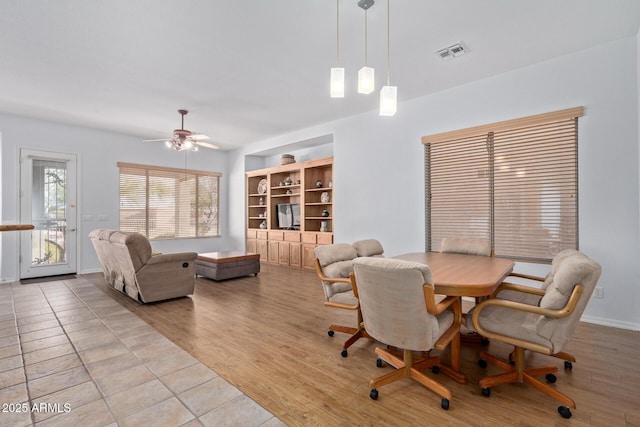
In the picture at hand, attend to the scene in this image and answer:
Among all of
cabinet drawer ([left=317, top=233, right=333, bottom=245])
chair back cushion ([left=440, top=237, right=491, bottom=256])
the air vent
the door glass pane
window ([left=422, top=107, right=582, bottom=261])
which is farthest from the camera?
cabinet drawer ([left=317, top=233, right=333, bottom=245])

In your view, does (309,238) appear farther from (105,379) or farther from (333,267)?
(105,379)

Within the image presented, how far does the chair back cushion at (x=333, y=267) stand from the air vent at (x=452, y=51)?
2.42 meters

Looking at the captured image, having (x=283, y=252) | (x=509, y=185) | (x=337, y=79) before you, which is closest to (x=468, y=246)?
(x=509, y=185)

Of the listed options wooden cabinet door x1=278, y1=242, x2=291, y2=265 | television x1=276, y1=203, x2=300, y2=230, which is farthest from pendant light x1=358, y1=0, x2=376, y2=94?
wooden cabinet door x1=278, y1=242, x2=291, y2=265

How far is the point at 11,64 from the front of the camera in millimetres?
3484

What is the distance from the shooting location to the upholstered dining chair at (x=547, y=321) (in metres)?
1.74

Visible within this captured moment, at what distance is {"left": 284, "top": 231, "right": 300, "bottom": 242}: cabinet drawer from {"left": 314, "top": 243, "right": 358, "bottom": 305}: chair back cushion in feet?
12.2

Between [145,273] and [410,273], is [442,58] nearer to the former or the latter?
[410,273]

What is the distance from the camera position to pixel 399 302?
71.4 inches

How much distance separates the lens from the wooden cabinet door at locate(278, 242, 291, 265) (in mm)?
6805

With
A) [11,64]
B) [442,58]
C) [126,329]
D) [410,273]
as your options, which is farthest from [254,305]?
[11,64]

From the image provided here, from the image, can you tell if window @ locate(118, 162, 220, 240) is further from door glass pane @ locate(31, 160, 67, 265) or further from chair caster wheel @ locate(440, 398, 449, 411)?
chair caster wheel @ locate(440, 398, 449, 411)

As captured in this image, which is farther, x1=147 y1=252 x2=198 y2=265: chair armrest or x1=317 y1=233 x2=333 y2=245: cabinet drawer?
x1=317 y1=233 x2=333 y2=245: cabinet drawer

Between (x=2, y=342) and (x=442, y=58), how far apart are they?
208 inches
